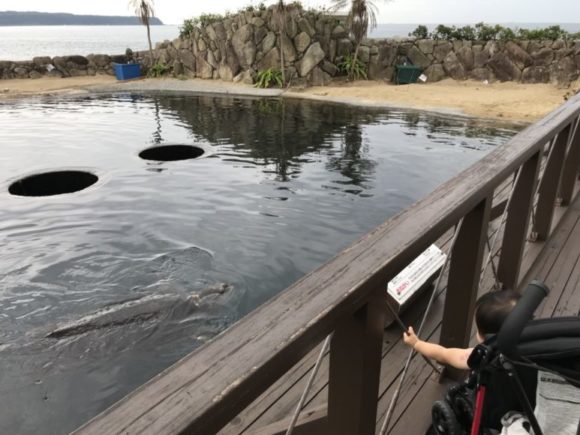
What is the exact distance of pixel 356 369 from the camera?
130cm

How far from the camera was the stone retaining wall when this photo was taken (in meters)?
19.3

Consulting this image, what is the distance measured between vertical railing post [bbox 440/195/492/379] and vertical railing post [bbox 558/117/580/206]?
3.03 meters

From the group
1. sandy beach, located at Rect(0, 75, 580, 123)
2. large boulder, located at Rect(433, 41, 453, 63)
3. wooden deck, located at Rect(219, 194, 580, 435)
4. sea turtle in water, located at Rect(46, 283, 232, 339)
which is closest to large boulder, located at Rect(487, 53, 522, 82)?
sandy beach, located at Rect(0, 75, 580, 123)

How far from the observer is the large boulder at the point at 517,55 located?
63.6 feet

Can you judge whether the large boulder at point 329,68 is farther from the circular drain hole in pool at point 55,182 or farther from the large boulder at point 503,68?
the circular drain hole in pool at point 55,182

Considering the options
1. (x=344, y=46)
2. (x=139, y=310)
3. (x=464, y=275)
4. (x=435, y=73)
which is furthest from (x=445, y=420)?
(x=344, y=46)

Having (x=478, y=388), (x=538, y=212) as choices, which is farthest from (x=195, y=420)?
(x=538, y=212)

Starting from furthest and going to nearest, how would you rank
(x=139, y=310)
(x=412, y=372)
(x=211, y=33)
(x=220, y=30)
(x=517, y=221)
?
(x=211, y=33) → (x=220, y=30) → (x=139, y=310) → (x=517, y=221) → (x=412, y=372)

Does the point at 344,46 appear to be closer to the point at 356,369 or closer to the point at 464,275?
the point at 464,275

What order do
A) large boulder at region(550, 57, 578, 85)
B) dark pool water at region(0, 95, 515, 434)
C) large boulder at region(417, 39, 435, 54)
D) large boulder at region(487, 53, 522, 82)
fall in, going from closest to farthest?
dark pool water at region(0, 95, 515, 434) < large boulder at region(550, 57, 578, 85) < large boulder at region(487, 53, 522, 82) < large boulder at region(417, 39, 435, 54)

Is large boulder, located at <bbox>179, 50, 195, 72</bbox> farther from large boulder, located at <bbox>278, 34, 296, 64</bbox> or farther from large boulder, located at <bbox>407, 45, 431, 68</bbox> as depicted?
large boulder, located at <bbox>407, 45, 431, 68</bbox>

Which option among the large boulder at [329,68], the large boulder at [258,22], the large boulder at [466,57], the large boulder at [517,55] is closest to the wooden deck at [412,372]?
the large boulder at [517,55]

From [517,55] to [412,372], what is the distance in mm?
20730

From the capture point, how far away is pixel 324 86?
21.6 metres
